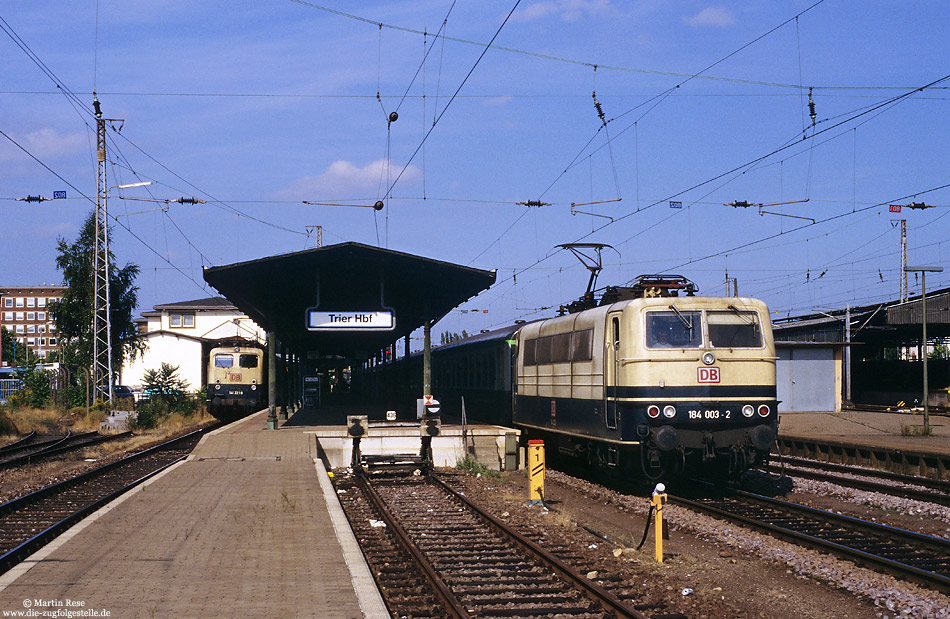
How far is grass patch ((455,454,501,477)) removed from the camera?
65.9 ft

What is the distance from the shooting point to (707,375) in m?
14.9

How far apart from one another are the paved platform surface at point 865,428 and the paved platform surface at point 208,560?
44.5ft

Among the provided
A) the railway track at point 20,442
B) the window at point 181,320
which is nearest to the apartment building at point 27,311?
the window at point 181,320

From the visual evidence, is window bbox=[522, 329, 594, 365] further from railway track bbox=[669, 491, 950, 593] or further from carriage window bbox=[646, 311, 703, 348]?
railway track bbox=[669, 491, 950, 593]

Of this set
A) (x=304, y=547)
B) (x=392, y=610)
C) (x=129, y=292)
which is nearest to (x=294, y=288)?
(x=304, y=547)

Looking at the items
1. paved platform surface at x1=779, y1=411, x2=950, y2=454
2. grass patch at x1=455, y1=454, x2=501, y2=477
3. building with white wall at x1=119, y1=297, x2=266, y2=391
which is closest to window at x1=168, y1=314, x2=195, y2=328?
building with white wall at x1=119, y1=297, x2=266, y2=391

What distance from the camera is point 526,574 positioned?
31.3ft

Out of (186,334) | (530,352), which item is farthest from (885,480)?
(186,334)

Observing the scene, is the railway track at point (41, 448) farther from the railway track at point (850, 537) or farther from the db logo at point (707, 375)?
the railway track at point (850, 537)

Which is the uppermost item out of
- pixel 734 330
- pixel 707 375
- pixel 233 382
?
pixel 734 330

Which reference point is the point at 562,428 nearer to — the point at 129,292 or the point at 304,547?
the point at 304,547

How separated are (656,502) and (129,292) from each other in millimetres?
49077

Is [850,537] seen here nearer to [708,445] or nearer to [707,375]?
[708,445]

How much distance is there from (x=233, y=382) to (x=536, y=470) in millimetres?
25903
